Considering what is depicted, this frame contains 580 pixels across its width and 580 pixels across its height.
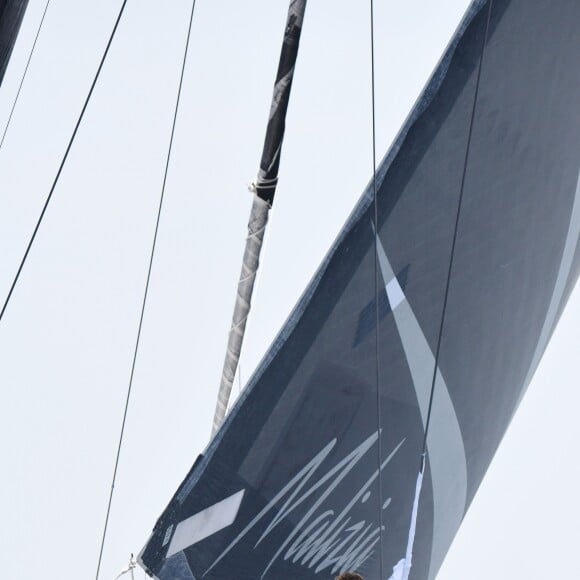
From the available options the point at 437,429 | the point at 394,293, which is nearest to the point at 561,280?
the point at 437,429

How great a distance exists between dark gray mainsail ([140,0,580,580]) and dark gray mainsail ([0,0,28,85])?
145 centimetres

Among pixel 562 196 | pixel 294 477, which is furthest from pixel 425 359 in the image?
pixel 562 196

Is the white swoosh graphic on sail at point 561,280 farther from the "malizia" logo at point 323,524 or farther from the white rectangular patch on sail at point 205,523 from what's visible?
the white rectangular patch on sail at point 205,523

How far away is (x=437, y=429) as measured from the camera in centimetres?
598

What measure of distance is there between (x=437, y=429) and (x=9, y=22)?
284cm

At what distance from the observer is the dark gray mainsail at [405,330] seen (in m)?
5.00

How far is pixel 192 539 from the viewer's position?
16.6 ft

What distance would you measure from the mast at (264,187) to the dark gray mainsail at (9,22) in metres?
1.58

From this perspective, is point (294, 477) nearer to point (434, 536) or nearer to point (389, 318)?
point (389, 318)

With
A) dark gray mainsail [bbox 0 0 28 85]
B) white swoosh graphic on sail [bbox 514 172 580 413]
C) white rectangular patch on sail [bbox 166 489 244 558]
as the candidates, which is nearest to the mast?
white rectangular patch on sail [bbox 166 489 244 558]

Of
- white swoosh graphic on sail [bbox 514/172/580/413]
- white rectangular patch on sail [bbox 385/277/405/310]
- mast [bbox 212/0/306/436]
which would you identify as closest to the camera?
white rectangular patch on sail [bbox 385/277/405/310]

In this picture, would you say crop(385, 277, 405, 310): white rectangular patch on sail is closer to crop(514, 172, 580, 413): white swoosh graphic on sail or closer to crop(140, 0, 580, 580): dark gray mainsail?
crop(140, 0, 580, 580): dark gray mainsail

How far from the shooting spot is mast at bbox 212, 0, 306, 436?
5.38 metres

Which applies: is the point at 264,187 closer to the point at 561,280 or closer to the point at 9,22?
the point at 561,280
